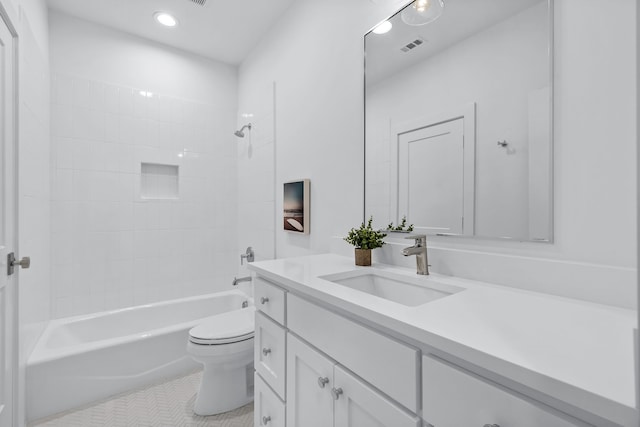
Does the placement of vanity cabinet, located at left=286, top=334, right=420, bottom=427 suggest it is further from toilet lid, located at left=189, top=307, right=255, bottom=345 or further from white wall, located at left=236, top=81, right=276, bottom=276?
white wall, located at left=236, top=81, right=276, bottom=276

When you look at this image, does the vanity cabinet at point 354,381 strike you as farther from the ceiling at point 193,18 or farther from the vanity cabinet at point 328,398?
the ceiling at point 193,18

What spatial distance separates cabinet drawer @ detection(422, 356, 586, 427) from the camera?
1.61ft

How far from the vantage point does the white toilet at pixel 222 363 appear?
67.0 inches

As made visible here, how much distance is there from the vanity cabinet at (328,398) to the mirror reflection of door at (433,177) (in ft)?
2.20

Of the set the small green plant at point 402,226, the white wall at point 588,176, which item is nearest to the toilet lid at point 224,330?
the small green plant at point 402,226

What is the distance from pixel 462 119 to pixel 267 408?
4.67 feet

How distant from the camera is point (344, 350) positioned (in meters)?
0.86

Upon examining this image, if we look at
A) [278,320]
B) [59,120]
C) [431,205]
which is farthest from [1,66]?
[431,205]

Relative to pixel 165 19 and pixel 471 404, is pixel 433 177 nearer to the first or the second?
pixel 471 404

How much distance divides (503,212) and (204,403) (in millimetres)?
1824

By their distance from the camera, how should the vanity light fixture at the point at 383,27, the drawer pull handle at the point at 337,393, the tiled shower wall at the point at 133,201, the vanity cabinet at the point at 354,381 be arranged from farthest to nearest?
the tiled shower wall at the point at 133,201, the vanity light fixture at the point at 383,27, the drawer pull handle at the point at 337,393, the vanity cabinet at the point at 354,381

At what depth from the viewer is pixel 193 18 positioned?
7.48 feet

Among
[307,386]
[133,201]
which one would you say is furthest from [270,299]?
[133,201]

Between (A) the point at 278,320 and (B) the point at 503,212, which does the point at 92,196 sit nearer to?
(A) the point at 278,320
